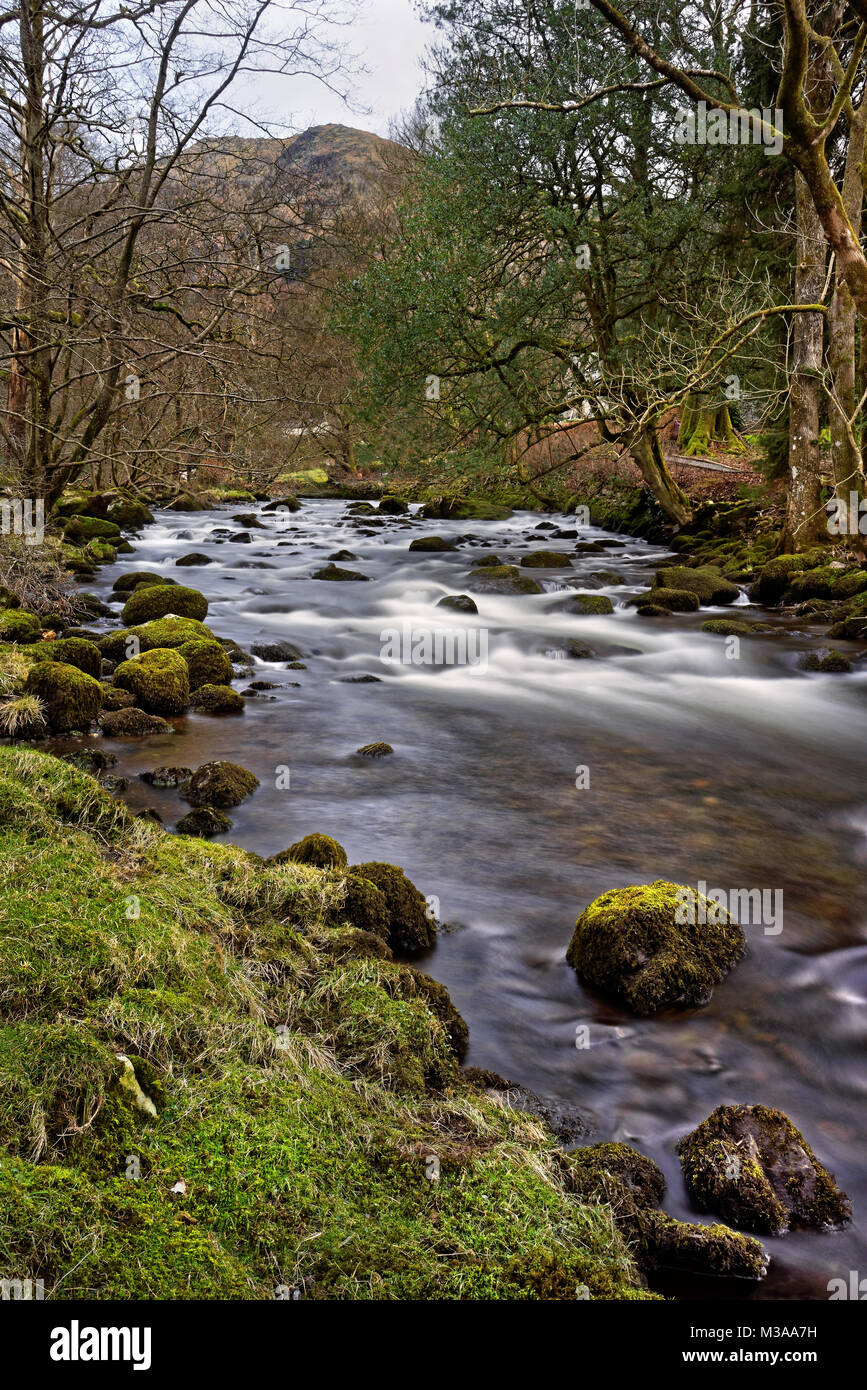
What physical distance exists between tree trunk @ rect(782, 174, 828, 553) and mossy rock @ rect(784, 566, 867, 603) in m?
0.86

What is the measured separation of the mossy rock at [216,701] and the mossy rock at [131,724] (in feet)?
2.62

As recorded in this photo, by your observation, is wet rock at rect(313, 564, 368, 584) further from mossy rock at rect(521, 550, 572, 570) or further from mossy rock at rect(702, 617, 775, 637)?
mossy rock at rect(702, 617, 775, 637)

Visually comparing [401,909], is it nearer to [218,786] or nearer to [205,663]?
[218,786]

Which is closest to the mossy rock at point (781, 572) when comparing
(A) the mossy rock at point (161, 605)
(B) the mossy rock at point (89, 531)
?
(A) the mossy rock at point (161, 605)

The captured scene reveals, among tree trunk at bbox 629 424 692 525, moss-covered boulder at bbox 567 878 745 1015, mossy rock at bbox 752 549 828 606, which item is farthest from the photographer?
tree trunk at bbox 629 424 692 525

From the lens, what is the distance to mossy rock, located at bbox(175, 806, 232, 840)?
20.4 feet

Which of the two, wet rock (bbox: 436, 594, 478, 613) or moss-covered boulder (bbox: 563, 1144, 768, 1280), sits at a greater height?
wet rock (bbox: 436, 594, 478, 613)

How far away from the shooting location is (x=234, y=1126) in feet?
9.12

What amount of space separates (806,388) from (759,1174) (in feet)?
45.9

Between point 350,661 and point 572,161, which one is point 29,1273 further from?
point 572,161

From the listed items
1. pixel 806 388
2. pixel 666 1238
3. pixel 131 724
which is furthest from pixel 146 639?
pixel 806 388

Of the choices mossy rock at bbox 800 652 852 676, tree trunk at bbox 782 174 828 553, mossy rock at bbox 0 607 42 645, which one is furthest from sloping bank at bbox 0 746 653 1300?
tree trunk at bbox 782 174 828 553

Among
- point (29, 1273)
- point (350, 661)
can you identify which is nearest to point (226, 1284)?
point (29, 1273)

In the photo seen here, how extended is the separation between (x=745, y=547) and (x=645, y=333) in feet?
14.9
